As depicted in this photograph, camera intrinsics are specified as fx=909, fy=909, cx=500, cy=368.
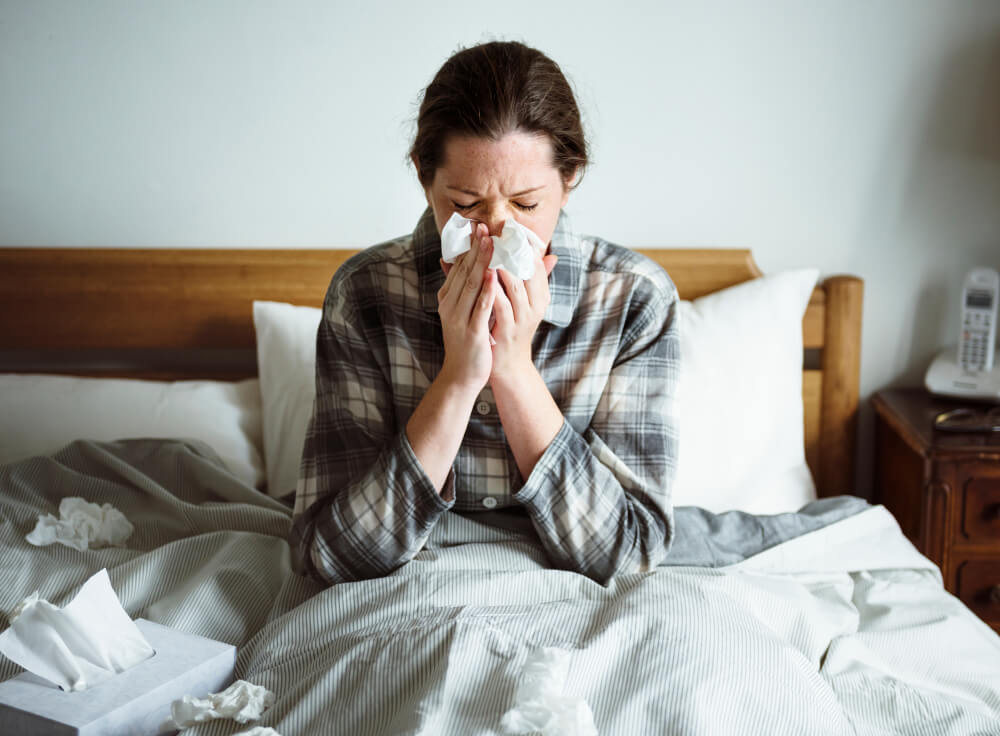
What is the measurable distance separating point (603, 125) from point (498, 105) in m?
0.86

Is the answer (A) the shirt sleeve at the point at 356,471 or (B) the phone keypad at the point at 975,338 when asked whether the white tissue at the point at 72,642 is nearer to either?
(A) the shirt sleeve at the point at 356,471

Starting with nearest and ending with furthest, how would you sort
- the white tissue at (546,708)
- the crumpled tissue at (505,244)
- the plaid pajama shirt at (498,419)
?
the white tissue at (546,708) < the crumpled tissue at (505,244) < the plaid pajama shirt at (498,419)

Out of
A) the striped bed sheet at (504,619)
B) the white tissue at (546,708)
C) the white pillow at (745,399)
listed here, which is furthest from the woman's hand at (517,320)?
the white pillow at (745,399)

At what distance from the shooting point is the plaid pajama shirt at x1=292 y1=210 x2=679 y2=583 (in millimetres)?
1197

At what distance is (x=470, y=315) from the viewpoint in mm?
1152

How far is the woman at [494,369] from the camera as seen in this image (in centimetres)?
113

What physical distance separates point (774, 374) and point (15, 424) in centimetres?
148

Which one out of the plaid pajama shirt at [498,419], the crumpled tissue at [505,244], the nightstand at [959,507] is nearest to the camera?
the crumpled tissue at [505,244]

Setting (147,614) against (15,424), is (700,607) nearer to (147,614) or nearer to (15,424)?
(147,614)

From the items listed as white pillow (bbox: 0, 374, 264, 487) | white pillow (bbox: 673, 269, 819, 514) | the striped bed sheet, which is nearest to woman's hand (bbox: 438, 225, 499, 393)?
the striped bed sheet

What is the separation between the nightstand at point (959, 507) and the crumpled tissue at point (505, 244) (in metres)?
0.95

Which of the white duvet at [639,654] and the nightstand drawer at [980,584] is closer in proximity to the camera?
the white duvet at [639,654]

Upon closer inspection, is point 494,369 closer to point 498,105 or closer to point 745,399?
point 498,105

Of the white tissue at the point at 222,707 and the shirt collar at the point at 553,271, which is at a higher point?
the shirt collar at the point at 553,271
